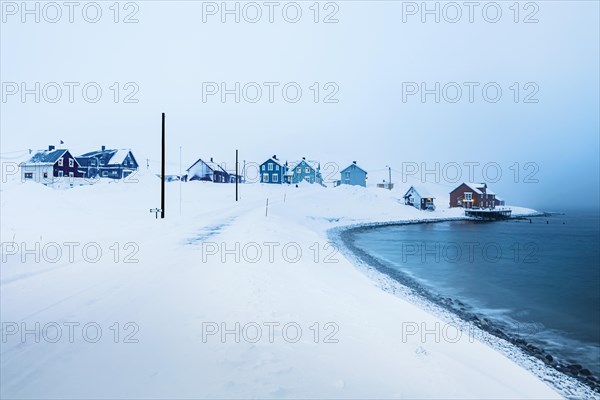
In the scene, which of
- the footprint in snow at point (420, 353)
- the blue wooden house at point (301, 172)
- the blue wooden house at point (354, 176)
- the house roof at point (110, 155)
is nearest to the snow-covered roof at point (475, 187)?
the blue wooden house at point (354, 176)

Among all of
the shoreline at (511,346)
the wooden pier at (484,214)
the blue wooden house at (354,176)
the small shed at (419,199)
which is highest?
the blue wooden house at (354,176)

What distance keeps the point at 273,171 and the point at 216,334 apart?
285ft

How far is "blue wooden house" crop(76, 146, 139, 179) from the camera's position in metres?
74.1

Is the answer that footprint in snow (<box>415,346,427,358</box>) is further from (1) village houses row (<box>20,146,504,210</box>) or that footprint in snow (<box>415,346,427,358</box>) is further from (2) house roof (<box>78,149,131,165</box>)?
(2) house roof (<box>78,149,131,165</box>)

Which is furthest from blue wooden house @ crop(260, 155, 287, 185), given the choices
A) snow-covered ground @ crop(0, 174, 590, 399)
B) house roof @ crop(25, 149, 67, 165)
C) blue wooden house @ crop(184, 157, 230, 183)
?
snow-covered ground @ crop(0, 174, 590, 399)

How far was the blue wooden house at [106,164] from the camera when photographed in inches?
2916

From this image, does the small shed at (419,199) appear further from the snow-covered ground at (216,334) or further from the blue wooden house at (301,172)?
the snow-covered ground at (216,334)

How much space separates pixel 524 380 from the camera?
765 cm

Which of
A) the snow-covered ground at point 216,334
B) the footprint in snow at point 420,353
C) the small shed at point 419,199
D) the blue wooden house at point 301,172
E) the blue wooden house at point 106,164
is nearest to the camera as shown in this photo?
the snow-covered ground at point 216,334

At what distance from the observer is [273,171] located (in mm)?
92625

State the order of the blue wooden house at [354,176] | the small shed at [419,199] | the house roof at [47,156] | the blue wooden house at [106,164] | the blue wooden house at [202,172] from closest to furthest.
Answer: the house roof at [47,156]
the blue wooden house at [106,164]
the blue wooden house at [202,172]
the small shed at [419,199]
the blue wooden house at [354,176]

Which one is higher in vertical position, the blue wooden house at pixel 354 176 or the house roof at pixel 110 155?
the house roof at pixel 110 155

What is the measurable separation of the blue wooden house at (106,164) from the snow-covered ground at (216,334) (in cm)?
6638

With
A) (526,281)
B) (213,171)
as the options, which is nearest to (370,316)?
(526,281)
